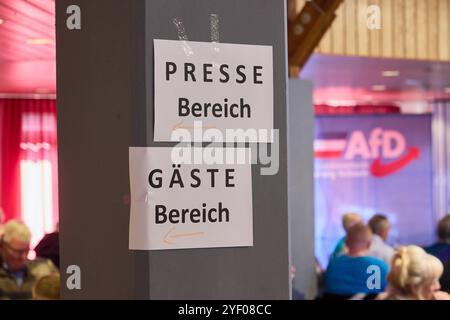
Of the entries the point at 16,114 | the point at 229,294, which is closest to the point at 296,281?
the point at 229,294

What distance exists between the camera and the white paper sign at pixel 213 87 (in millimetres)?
2076

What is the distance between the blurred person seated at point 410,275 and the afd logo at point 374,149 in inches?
303

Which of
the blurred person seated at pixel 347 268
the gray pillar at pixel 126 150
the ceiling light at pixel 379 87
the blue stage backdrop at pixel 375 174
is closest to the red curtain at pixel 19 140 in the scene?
the blue stage backdrop at pixel 375 174

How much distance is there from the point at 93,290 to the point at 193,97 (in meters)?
0.54

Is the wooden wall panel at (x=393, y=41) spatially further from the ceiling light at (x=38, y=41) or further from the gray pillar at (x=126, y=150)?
the gray pillar at (x=126, y=150)

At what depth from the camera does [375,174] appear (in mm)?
11852

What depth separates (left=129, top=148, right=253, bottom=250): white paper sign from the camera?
2070 mm

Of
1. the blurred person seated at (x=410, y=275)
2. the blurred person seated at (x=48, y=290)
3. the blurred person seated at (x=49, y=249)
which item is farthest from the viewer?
the blurred person seated at (x=49, y=249)

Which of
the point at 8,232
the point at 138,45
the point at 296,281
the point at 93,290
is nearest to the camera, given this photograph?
the point at 138,45

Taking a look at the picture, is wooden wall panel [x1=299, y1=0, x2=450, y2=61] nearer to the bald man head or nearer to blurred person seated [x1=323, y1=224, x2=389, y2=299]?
the bald man head

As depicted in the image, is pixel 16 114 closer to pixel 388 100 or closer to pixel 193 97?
pixel 388 100

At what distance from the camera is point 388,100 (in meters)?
14.4

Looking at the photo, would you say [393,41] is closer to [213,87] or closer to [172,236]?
[213,87]

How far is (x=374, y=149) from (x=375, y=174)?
0.46 meters
